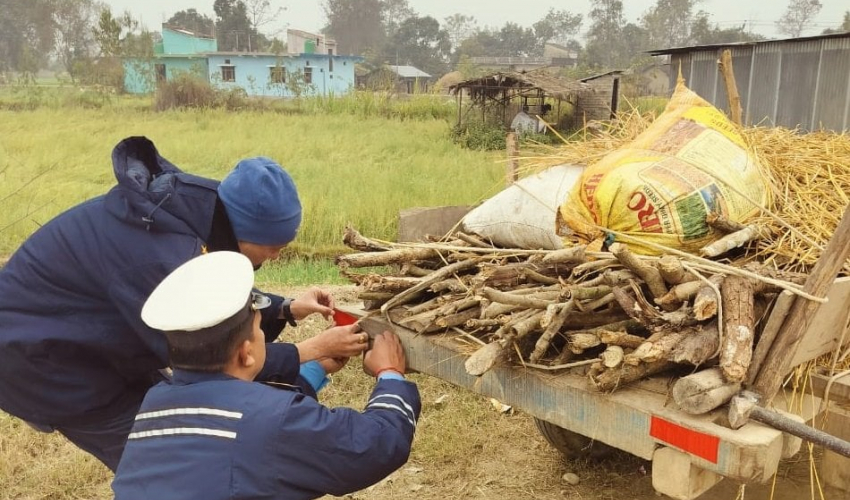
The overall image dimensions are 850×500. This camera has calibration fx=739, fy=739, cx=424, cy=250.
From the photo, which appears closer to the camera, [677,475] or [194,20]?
[677,475]

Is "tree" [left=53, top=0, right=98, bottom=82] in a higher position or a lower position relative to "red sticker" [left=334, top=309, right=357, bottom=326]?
higher

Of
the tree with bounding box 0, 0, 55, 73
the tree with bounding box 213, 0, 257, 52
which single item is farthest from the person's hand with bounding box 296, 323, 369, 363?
the tree with bounding box 0, 0, 55, 73

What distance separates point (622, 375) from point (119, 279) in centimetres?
140

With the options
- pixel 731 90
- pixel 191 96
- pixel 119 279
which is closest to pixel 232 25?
pixel 191 96

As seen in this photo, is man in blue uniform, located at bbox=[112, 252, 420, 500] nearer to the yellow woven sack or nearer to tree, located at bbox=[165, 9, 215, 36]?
the yellow woven sack

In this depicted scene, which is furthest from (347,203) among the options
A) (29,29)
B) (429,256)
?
(29,29)

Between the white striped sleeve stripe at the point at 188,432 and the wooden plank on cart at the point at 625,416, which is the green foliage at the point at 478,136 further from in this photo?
the white striped sleeve stripe at the point at 188,432

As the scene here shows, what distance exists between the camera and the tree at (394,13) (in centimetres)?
9069

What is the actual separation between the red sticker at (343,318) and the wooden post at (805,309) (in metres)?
1.37

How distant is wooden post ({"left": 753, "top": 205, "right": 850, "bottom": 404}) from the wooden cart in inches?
4.4

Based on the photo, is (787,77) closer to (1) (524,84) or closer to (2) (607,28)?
(1) (524,84)

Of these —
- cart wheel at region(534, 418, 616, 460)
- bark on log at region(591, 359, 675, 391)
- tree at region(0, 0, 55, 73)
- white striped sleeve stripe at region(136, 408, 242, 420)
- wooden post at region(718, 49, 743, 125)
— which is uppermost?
tree at region(0, 0, 55, 73)

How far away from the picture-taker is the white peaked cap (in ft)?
5.43

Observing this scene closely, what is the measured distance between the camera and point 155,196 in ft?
6.93
